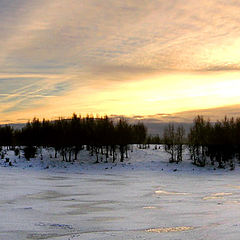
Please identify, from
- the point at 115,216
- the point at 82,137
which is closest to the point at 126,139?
the point at 82,137

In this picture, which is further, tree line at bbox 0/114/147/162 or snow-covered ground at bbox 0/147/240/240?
tree line at bbox 0/114/147/162

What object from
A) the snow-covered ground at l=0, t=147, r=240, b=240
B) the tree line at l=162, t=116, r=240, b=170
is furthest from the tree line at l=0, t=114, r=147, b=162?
the snow-covered ground at l=0, t=147, r=240, b=240

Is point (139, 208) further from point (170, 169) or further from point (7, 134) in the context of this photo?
point (7, 134)

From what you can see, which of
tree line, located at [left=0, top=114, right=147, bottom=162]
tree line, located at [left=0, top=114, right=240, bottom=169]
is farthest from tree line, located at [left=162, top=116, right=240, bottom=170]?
tree line, located at [left=0, top=114, right=147, bottom=162]

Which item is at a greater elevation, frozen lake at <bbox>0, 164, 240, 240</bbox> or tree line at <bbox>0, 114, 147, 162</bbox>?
tree line at <bbox>0, 114, 147, 162</bbox>

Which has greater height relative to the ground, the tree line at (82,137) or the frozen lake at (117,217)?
the tree line at (82,137)

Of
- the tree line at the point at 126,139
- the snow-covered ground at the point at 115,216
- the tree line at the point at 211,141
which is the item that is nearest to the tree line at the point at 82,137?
the tree line at the point at 126,139

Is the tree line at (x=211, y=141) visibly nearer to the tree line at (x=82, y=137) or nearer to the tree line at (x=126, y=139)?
the tree line at (x=126, y=139)

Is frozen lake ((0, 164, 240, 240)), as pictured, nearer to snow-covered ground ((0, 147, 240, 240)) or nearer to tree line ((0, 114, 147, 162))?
snow-covered ground ((0, 147, 240, 240))

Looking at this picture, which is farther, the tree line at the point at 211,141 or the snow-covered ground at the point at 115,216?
the tree line at the point at 211,141

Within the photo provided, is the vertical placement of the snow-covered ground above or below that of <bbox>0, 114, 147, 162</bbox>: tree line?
below

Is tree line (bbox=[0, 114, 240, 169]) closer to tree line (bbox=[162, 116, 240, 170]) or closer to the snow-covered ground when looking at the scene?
tree line (bbox=[162, 116, 240, 170])

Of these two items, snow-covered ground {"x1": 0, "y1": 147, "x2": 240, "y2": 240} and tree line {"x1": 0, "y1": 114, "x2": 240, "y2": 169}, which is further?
tree line {"x1": 0, "y1": 114, "x2": 240, "y2": 169}

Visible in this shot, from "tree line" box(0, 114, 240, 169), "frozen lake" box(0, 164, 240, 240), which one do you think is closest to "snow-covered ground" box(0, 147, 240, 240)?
"frozen lake" box(0, 164, 240, 240)
